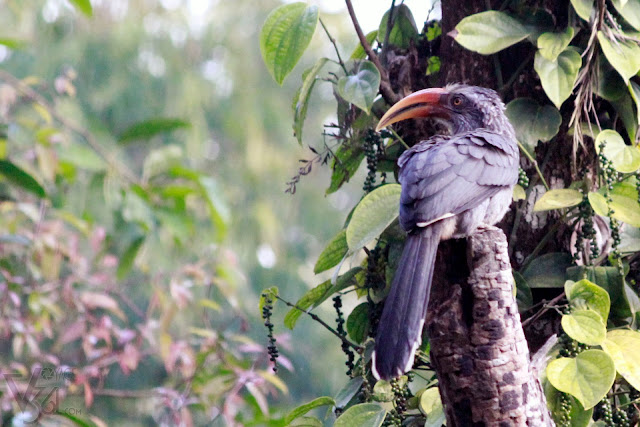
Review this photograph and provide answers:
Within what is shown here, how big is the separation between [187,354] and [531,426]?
2386 mm

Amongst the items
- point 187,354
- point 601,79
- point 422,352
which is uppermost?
point 601,79

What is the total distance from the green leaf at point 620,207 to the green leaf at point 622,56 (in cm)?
39

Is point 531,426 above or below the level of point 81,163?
below

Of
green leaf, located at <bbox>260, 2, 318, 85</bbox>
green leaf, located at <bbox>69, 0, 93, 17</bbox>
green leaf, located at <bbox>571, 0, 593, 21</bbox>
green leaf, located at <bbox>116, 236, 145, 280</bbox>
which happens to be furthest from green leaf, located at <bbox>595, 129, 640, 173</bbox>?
green leaf, located at <bbox>116, 236, 145, 280</bbox>

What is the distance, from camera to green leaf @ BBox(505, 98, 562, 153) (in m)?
2.44

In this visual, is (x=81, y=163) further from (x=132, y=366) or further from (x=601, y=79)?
(x=601, y=79)

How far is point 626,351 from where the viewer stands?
82.8 inches

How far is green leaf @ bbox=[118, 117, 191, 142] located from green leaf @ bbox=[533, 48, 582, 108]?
1.76 m

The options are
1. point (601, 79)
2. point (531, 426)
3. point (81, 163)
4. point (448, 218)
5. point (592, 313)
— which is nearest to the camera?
point (531, 426)

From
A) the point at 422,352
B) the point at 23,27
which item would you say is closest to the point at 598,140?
the point at 422,352

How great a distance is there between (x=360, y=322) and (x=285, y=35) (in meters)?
1.08

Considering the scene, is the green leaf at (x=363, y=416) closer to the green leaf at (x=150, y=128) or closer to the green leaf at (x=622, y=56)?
the green leaf at (x=622, y=56)

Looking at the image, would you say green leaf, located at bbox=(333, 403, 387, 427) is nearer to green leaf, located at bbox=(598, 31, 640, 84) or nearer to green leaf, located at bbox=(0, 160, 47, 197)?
green leaf, located at bbox=(598, 31, 640, 84)

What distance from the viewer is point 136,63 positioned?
9828 mm
